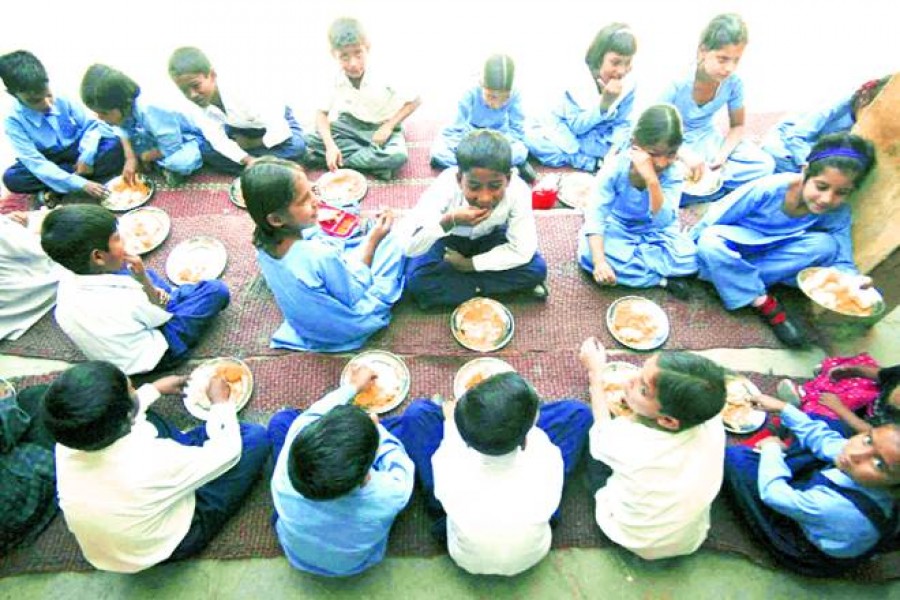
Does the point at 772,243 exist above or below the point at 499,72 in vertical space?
below

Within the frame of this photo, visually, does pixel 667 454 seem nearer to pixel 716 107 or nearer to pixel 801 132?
pixel 716 107

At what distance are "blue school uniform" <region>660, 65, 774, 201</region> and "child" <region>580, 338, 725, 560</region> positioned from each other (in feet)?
6.96

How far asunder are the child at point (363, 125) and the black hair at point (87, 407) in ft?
7.29

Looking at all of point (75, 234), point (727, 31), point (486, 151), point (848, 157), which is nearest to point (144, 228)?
point (75, 234)

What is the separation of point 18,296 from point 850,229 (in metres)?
4.52

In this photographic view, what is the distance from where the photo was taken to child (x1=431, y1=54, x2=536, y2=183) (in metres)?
3.49

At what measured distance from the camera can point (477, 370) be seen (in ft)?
8.74

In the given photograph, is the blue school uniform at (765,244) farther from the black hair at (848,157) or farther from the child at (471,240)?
the child at (471,240)

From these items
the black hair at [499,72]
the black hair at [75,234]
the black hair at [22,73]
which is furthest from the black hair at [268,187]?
the black hair at [22,73]

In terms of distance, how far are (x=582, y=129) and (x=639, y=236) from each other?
107 centimetres

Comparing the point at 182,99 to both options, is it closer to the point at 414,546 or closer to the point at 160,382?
the point at 160,382

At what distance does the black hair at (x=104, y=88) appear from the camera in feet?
10.2

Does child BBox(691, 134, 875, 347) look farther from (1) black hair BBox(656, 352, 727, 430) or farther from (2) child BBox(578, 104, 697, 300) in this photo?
(1) black hair BBox(656, 352, 727, 430)

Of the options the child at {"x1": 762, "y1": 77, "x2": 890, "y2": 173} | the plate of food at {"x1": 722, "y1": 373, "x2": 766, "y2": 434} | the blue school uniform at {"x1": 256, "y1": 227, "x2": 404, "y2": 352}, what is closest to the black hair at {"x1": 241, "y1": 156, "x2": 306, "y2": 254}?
the blue school uniform at {"x1": 256, "y1": 227, "x2": 404, "y2": 352}
